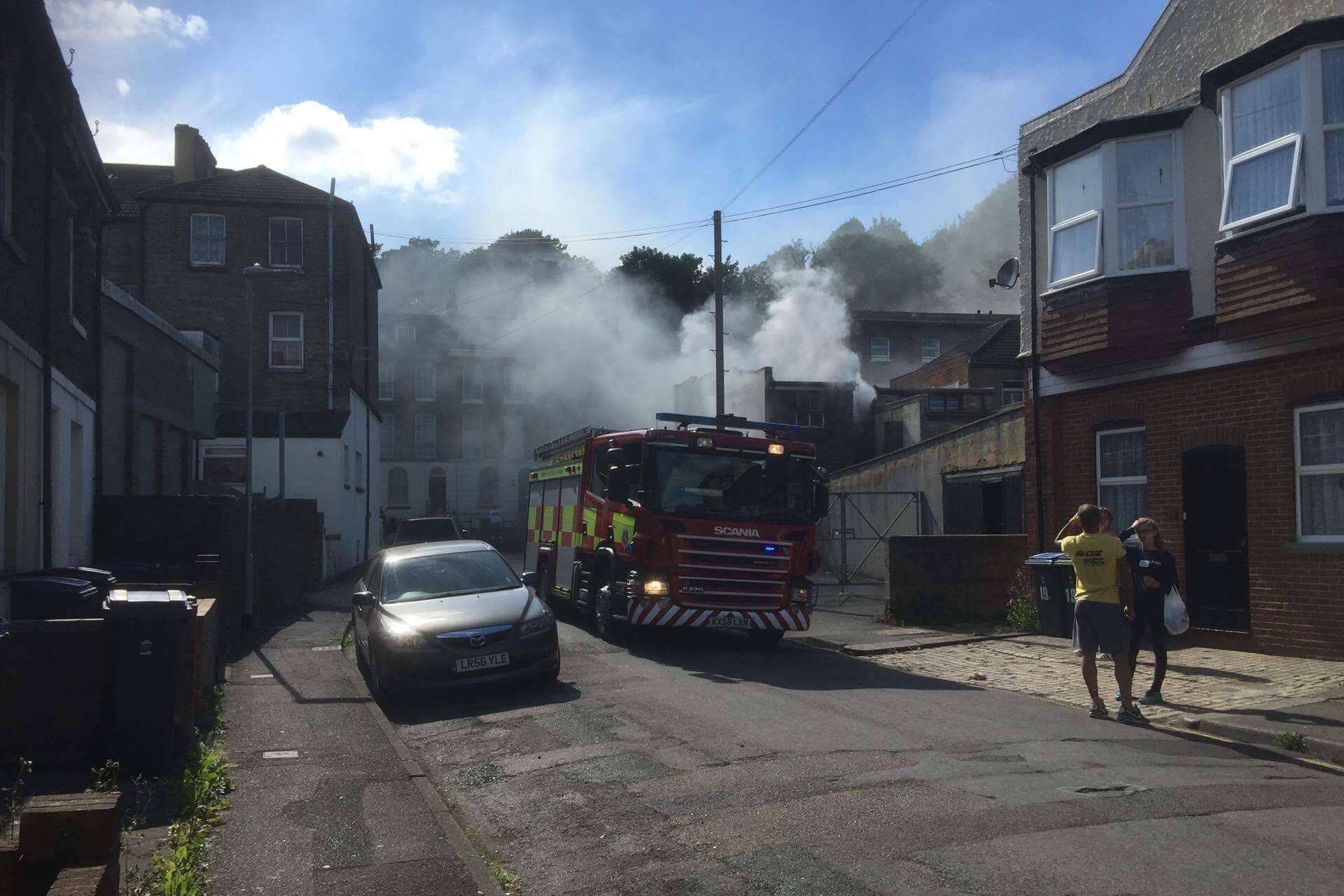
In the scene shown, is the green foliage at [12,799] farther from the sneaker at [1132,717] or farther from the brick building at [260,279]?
Result: the brick building at [260,279]

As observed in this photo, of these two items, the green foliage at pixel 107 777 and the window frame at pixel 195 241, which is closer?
the green foliage at pixel 107 777

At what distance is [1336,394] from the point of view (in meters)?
11.6

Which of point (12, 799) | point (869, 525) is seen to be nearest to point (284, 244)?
point (869, 525)

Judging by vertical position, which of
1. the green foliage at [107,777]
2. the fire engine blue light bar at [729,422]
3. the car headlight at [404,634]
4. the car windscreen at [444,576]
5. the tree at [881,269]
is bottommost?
the green foliage at [107,777]

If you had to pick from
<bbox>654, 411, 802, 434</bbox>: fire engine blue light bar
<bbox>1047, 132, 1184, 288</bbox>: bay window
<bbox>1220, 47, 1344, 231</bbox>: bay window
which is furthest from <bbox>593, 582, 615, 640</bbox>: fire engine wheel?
<bbox>1220, 47, 1344, 231</bbox>: bay window

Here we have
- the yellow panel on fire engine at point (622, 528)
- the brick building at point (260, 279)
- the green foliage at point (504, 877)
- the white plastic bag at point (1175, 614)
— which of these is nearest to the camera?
the green foliage at point (504, 877)

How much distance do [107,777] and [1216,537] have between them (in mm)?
11808

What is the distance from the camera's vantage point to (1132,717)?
9023mm

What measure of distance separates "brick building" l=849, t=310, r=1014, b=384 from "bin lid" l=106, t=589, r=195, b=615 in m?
54.3

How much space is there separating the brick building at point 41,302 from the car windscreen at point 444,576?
374 centimetres

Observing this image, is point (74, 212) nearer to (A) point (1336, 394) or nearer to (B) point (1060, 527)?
(B) point (1060, 527)

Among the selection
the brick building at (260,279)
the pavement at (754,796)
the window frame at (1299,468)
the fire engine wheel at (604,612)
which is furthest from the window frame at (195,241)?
the window frame at (1299,468)

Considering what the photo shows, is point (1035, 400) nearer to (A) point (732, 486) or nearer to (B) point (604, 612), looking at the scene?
(A) point (732, 486)

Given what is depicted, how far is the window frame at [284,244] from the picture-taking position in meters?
34.4
